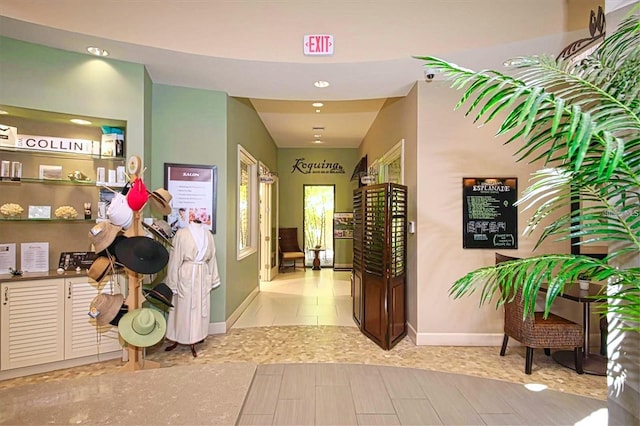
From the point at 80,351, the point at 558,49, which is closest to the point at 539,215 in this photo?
the point at 558,49

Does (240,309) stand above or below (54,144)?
below

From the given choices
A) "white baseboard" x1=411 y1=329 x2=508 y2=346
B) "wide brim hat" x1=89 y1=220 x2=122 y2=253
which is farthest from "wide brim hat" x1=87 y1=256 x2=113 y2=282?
"white baseboard" x1=411 y1=329 x2=508 y2=346

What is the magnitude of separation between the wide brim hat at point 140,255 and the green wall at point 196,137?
1.34 m

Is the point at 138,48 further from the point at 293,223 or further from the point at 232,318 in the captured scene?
the point at 293,223

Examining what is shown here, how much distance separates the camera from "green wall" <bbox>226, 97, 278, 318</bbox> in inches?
178

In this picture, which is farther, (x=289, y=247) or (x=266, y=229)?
(x=289, y=247)

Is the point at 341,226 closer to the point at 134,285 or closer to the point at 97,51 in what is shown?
the point at 134,285

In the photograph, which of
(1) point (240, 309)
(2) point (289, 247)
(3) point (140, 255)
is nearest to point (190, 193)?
(3) point (140, 255)

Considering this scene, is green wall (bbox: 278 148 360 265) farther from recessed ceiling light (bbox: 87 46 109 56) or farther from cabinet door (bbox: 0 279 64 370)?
cabinet door (bbox: 0 279 64 370)

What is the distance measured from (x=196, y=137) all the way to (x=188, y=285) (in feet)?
5.95

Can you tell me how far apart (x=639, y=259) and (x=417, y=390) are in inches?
73.5

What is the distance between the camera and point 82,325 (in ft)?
10.9

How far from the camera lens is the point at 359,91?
13.9ft

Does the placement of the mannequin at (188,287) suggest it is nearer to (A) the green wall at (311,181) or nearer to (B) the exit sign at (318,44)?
(B) the exit sign at (318,44)
